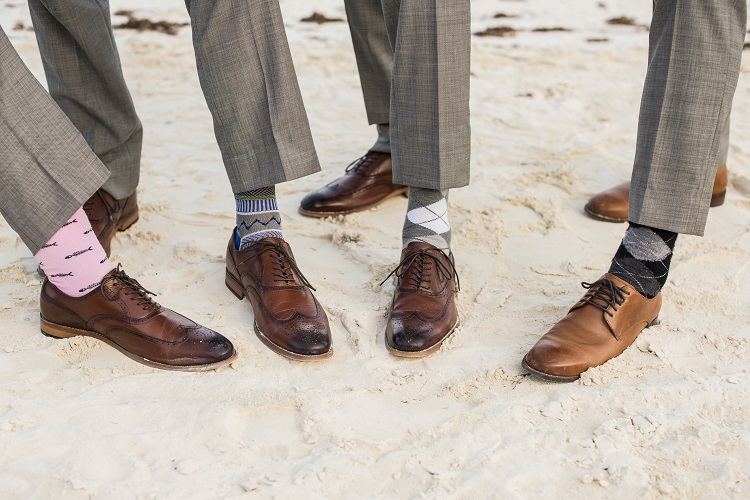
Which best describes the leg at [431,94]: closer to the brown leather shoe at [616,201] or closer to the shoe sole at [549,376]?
the shoe sole at [549,376]

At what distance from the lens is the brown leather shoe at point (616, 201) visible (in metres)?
2.23

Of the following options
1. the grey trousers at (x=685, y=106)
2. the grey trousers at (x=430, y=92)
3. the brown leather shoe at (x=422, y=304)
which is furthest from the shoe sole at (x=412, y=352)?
the grey trousers at (x=685, y=106)

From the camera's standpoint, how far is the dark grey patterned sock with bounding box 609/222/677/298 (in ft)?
5.12

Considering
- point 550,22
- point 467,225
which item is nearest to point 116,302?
point 467,225

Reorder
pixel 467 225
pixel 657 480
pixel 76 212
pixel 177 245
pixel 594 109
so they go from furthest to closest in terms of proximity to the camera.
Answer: pixel 594 109
pixel 467 225
pixel 177 245
pixel 76 212
pixel 657 480

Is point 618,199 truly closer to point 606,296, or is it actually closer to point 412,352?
point 606,296

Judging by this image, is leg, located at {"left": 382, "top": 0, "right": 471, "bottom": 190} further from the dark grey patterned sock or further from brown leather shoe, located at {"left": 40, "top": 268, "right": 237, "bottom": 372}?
brown leather shoe, located at {"left": 40, "top": 268, "right": 237, "bottom": 372}

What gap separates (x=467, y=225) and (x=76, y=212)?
3.58 feet

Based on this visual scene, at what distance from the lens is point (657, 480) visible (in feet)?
3.93

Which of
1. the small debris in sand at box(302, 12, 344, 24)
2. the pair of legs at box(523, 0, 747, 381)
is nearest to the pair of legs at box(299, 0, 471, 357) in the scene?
the pair of legs at box(523, 0, 747, 381)

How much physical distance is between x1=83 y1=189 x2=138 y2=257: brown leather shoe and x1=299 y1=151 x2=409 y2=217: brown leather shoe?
0.51 meters

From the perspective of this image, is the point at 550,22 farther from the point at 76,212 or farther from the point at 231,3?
the point at 76,212

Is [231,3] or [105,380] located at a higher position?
[231,3]

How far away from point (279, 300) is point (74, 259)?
42cm
